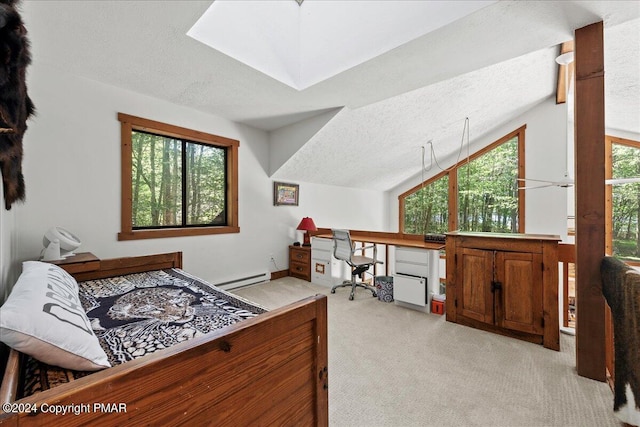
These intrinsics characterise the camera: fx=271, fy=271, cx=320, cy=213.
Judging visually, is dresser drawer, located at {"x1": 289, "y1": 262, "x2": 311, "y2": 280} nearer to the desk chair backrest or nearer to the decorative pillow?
the desk chair backrest

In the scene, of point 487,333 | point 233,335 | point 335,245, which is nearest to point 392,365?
point 487,333

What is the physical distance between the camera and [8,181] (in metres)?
1.25

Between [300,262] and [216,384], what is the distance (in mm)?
3620

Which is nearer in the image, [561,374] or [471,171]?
[561,374]

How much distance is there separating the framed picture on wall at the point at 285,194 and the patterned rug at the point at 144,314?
2.31 m

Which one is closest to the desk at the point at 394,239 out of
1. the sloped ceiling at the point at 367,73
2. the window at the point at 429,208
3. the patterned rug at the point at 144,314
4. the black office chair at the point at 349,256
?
the black office chair at the point at 349,256

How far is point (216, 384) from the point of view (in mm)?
760

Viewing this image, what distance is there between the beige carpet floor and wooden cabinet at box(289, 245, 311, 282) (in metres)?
1.56

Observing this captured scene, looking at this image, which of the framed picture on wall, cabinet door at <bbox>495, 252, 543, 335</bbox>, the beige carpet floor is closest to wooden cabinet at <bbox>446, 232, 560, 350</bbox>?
cabinet door at <bbox>495, 252, 543, 335</bbox>

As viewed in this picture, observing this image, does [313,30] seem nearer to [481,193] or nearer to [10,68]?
[10,68]

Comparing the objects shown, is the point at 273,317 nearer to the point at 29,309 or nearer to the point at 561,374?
the point at 29,309

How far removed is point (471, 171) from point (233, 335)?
6.07 metres

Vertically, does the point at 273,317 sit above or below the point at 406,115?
below

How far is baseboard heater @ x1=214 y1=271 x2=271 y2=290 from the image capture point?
12.0 feet
